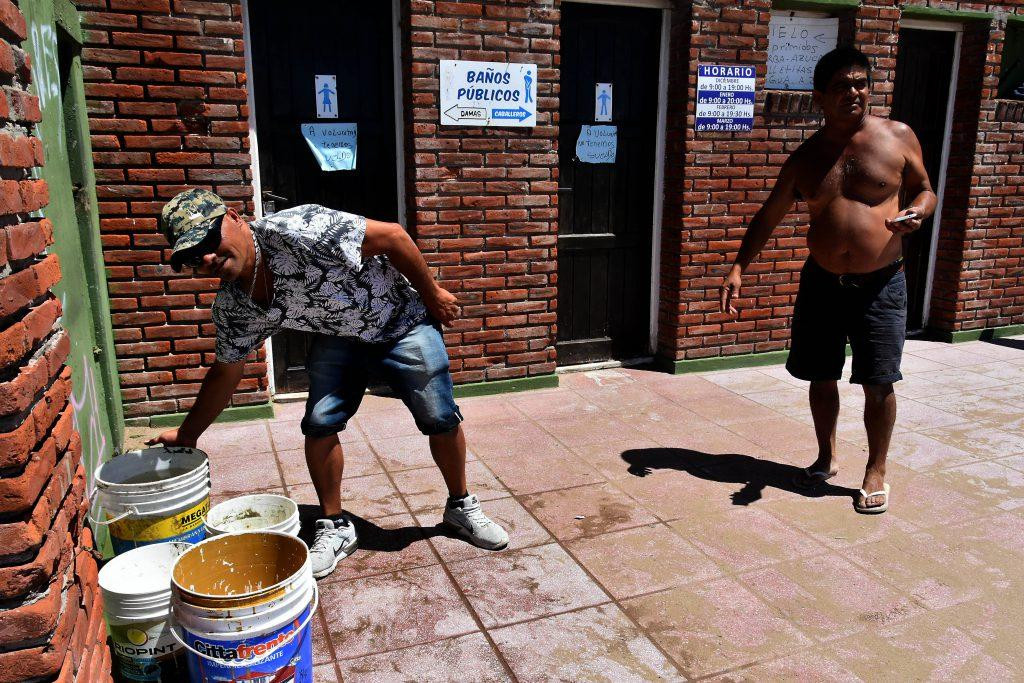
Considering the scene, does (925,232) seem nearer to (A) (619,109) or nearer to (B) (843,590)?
(A) (619,109)

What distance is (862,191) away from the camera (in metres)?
3.65

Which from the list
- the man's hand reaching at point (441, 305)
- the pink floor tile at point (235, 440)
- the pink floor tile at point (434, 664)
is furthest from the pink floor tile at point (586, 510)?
the pink floor tile at point (235, 440)

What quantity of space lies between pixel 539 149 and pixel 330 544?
10.7 feet

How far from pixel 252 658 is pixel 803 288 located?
126 inches

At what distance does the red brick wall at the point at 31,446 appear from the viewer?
1710 mm

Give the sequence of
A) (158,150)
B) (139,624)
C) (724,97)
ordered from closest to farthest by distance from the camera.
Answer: (139,624) → (158,150) → (724,97)

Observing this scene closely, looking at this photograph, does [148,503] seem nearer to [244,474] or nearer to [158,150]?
[244,474]

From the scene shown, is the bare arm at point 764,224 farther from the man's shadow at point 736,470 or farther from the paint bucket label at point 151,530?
the paint bucket label at point 151,530

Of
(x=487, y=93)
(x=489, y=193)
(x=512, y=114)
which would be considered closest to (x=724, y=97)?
(x=512, y=114)

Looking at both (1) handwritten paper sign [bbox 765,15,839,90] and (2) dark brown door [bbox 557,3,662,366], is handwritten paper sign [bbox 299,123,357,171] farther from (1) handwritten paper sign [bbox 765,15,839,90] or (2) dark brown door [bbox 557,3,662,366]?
(1) handwritten paper sign [bbox 765,15,839,90]

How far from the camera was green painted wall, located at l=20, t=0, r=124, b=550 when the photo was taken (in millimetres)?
2967

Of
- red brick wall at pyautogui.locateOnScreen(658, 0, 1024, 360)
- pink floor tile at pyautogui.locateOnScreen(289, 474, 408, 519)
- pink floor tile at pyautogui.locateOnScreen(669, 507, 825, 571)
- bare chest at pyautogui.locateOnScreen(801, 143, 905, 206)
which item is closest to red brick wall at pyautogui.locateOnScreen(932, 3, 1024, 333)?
red brick wall at pyautogui.locateOnScreen(658, 0, 1024, 360)

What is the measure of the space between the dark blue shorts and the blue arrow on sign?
2288mm

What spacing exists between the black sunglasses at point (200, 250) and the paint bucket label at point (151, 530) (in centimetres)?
90
